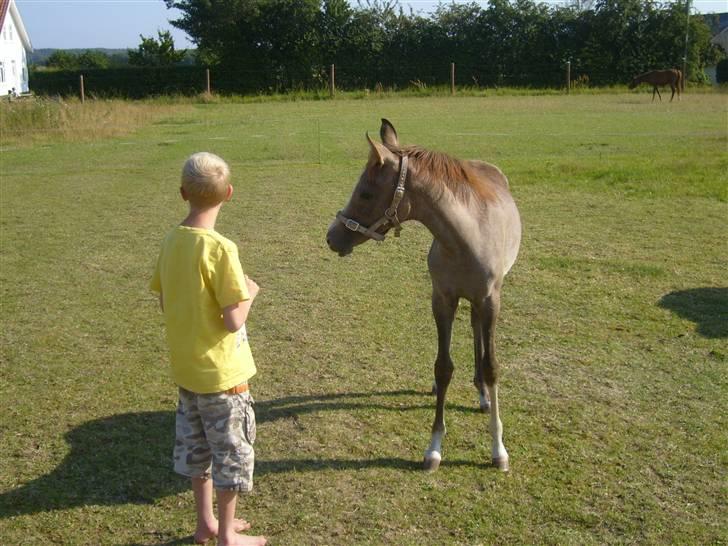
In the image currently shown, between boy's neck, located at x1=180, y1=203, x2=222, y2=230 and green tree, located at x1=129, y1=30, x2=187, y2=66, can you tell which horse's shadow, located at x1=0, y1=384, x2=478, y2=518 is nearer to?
boy's neck, located at x1=180, y1=203, x2=222, y2=230

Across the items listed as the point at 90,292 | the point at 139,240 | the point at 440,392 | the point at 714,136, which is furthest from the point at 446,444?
the point at 714,136

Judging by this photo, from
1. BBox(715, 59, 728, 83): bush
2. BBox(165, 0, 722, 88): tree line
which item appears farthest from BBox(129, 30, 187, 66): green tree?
BBox(715, 59, 728, 83): bush

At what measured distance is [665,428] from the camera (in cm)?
414

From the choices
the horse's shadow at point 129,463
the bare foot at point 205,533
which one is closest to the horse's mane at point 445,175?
the horse's shadow at point 129,463

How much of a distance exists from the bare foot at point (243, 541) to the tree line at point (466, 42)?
37.2m

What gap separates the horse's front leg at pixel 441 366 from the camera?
383cm

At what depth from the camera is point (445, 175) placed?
3627 millimetres

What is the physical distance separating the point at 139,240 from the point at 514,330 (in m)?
4.98

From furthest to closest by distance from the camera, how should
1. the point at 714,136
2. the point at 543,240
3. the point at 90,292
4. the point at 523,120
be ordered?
the point at 523,120 < the point at 714,136 < the point at 543,240 < the point at 90,292

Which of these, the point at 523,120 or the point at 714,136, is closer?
the point at 714,136

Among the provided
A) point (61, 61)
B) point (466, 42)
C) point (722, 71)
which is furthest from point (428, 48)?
point (61, 61)

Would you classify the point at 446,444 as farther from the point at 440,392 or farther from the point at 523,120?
the point at 523,120

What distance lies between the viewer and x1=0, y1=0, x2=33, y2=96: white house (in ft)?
146

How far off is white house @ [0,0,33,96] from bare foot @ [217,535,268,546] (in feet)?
153
